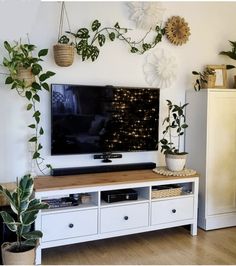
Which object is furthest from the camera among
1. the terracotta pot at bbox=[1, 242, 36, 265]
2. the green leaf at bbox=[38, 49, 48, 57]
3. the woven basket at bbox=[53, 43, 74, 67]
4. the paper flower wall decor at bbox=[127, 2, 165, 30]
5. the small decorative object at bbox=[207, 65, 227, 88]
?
the small decorative object at bbox=[207, 65, 227, 88]

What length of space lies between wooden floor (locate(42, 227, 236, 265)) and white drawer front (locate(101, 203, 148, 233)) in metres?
0.19

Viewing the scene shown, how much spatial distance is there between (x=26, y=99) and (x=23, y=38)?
20.3 inches

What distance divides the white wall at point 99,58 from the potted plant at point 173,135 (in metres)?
0.14

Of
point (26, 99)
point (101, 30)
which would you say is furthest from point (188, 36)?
point (26, 99)

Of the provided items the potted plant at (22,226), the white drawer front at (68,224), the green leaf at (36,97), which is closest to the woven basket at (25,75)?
the green leaf at (36,97)

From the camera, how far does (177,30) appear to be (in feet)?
11.2

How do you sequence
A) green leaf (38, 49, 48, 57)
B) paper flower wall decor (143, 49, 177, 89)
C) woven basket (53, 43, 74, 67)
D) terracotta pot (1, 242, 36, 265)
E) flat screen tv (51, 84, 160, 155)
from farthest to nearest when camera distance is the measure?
paper flower wall decor (143, 49, 177, 89), flat screen tv (51, 84, 160, 155), woven basket (53, 43, 74, 67), green leaf (38, 49, 48, 57), terracotta pot (1, 242, 36, 265)

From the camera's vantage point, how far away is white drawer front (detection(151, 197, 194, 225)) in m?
2.96

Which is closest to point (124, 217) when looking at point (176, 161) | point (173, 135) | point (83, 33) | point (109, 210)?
point (109, 210)

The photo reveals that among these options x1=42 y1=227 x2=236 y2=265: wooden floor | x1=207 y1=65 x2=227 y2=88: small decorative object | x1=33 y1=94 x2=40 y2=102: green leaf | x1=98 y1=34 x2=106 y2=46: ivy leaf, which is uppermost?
x1=98 y1=34 x2=106 y2=46: ivy leaf

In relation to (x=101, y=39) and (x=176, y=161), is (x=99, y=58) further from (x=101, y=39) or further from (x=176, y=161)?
(x=176, y=161)

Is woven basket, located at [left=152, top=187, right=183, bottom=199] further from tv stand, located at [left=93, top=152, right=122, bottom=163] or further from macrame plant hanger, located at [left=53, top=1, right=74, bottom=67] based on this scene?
macrame plant hanger, located at [left=53, top=1, right=74, bottom=67]

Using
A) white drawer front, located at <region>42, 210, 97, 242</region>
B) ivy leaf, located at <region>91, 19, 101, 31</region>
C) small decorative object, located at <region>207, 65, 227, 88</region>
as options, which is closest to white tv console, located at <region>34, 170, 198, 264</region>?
white drawer front, located at <region>42, 210, 97, 242</region>

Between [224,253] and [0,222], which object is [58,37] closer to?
[0,222]
